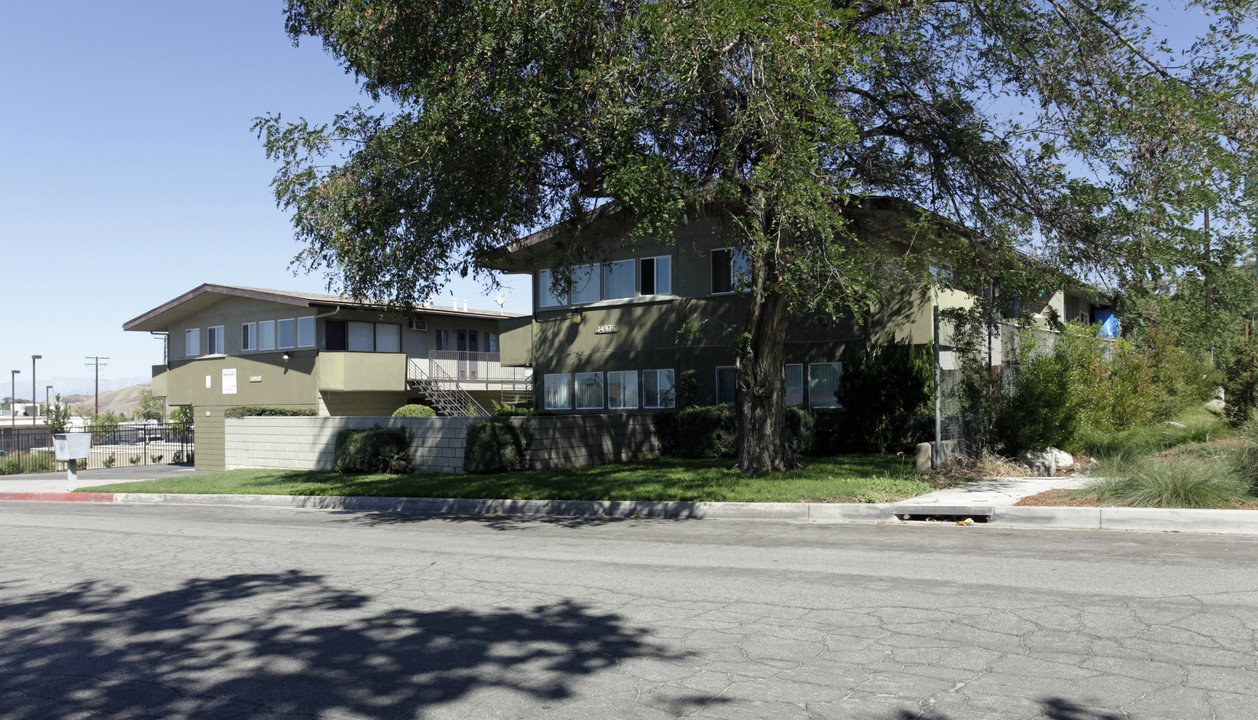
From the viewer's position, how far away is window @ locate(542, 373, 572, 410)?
2683cm

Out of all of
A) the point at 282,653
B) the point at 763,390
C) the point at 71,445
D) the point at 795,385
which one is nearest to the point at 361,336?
the point at 71,445

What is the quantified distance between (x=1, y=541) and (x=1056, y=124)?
16.3 m

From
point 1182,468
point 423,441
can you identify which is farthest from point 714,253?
point 1182,468

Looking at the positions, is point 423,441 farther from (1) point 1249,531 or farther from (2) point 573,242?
(1) point 1249,531

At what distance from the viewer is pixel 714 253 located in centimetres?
2367

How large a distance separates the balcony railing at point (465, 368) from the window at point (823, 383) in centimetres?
1527

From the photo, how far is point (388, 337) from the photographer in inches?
1416

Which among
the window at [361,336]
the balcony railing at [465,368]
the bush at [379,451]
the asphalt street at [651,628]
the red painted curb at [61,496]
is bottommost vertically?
the red painted curb at [61,496]

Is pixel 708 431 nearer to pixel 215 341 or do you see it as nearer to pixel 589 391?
pixel 589 391

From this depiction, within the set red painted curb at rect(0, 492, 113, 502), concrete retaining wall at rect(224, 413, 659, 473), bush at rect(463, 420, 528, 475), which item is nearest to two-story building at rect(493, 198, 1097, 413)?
concrete retaining wall at rect(224, 413, 659, 473)

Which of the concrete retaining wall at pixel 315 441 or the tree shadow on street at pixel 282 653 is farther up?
the concrete retaining wall at pixel 315 441

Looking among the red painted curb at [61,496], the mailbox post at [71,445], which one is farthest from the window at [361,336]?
the red painted curb at [61,496]

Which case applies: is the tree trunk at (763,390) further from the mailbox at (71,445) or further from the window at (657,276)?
the mailbox at (71,445)

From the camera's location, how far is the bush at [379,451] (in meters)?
20.4
